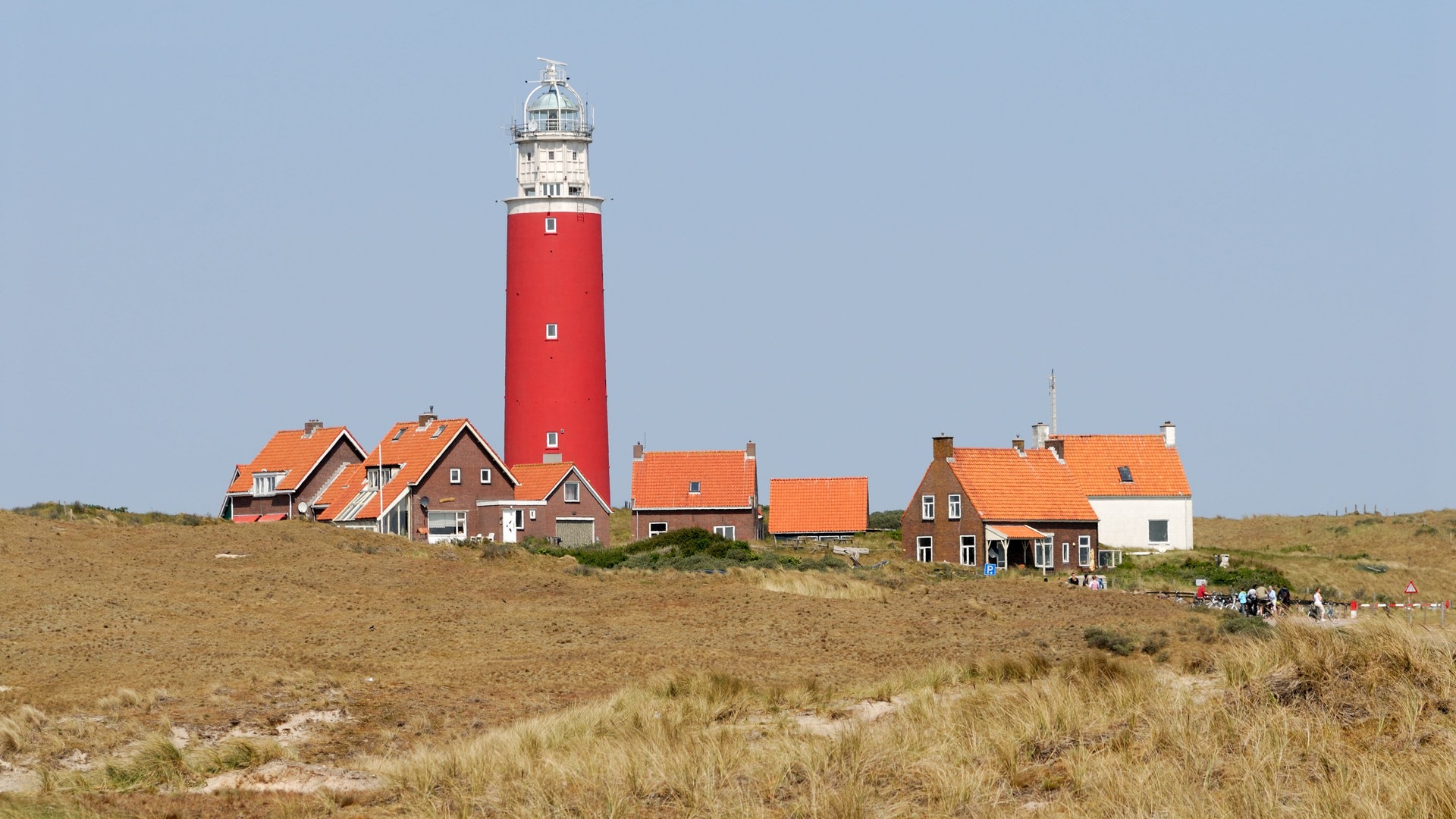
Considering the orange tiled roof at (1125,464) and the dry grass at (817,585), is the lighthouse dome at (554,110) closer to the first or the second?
the orange tiled roof at (1125,464)

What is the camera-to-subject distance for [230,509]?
5991 cm

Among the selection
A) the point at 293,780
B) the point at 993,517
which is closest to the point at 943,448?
the point at 993,517

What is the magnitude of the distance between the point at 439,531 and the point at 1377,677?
4230 cm

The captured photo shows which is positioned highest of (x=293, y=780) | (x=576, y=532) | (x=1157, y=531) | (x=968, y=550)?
(x=576, y=532)

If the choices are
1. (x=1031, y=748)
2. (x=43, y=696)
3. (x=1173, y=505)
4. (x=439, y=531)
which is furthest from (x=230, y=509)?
(x=1031, y=748)

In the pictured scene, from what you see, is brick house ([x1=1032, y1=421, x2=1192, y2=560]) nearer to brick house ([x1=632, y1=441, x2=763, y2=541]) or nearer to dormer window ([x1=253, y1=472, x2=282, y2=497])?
brick house ([x1=632, y1=441, x2=763, y2=541])

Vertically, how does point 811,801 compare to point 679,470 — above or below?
below

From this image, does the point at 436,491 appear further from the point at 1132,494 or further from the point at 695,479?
the point at 1132,494

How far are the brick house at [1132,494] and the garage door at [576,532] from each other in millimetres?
15471

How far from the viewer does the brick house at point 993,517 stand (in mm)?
50938

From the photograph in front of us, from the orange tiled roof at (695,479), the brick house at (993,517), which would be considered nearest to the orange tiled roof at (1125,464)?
the brick house at (993,517)

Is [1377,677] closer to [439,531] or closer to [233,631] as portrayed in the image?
[233,631]

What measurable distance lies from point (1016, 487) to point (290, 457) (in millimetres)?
24355

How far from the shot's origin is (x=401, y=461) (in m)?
54.8
